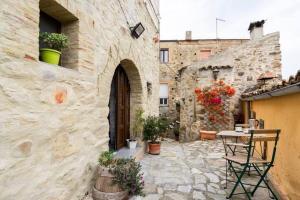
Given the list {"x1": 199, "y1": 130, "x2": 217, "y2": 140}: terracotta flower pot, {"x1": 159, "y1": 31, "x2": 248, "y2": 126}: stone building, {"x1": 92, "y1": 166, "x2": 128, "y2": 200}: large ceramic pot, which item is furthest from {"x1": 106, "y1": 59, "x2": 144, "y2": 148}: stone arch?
{"x1": 159, "y1": 31, "x2": 248, "y2": 126}: stone building

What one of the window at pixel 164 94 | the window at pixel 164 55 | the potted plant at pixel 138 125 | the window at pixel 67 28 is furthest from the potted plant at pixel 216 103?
the window at pixel 164 55

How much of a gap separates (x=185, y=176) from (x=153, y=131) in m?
1.82

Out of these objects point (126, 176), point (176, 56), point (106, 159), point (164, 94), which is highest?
point (176, 56)

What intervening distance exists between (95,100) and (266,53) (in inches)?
308

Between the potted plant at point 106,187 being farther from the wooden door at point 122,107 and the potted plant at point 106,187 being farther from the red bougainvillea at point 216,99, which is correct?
the red bougainvillea at point 216,99

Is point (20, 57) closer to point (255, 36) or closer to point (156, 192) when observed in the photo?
point (156, 192)

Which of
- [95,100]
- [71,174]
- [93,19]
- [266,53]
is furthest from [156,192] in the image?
[266,53]

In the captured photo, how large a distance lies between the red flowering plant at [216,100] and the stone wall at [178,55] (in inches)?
246

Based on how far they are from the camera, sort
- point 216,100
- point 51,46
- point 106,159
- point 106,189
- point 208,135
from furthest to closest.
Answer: point 216,100, point 208,135, point 106,159, point 106,189, point 51,46

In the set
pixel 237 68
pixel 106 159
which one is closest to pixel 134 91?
pixel 106 159

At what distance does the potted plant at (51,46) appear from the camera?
7.30 ft

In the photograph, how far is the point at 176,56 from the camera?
15320 millimetres

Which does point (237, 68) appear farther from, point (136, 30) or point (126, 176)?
point (126, 176)

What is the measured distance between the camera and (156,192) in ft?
10.3
